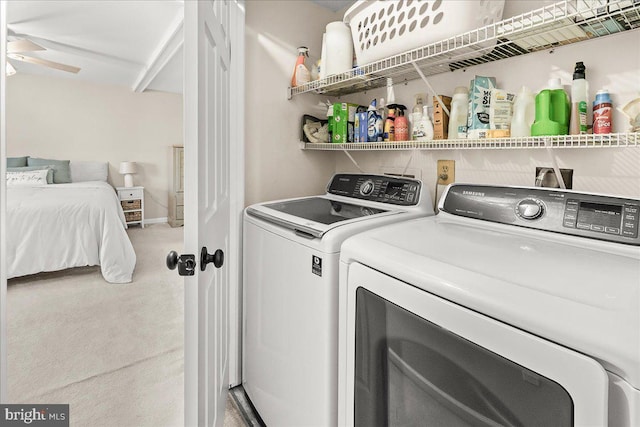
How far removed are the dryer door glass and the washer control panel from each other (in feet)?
2.22

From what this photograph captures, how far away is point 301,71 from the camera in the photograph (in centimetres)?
190

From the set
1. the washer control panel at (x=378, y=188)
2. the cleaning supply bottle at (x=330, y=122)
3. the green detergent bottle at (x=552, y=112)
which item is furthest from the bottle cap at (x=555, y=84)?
the cleaning supply bottle at (x=330, y=122)

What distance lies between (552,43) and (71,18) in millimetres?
4063

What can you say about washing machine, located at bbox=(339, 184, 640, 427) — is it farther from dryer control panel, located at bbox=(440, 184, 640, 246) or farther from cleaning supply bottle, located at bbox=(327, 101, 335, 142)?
cleaning supply bottle, located at bbox=(327, 101, 335, 142)

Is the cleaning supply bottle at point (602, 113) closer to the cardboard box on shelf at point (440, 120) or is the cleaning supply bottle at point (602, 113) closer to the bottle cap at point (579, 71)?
the bottle cap at point (579, 71)

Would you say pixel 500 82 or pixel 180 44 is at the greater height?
pixel 180 44

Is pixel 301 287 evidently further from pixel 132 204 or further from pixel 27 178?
pixel 132 204

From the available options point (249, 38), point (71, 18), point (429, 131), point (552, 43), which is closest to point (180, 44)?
point (71, 18)

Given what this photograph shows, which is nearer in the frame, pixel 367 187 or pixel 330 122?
pixel 367 187

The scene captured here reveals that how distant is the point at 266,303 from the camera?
1539mm

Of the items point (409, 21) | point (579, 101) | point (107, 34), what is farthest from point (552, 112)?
point (107, 34)

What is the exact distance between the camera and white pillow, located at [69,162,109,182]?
5398 millimetres

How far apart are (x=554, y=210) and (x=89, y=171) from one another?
21.0 ft

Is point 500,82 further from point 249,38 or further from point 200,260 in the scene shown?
point 200,260
